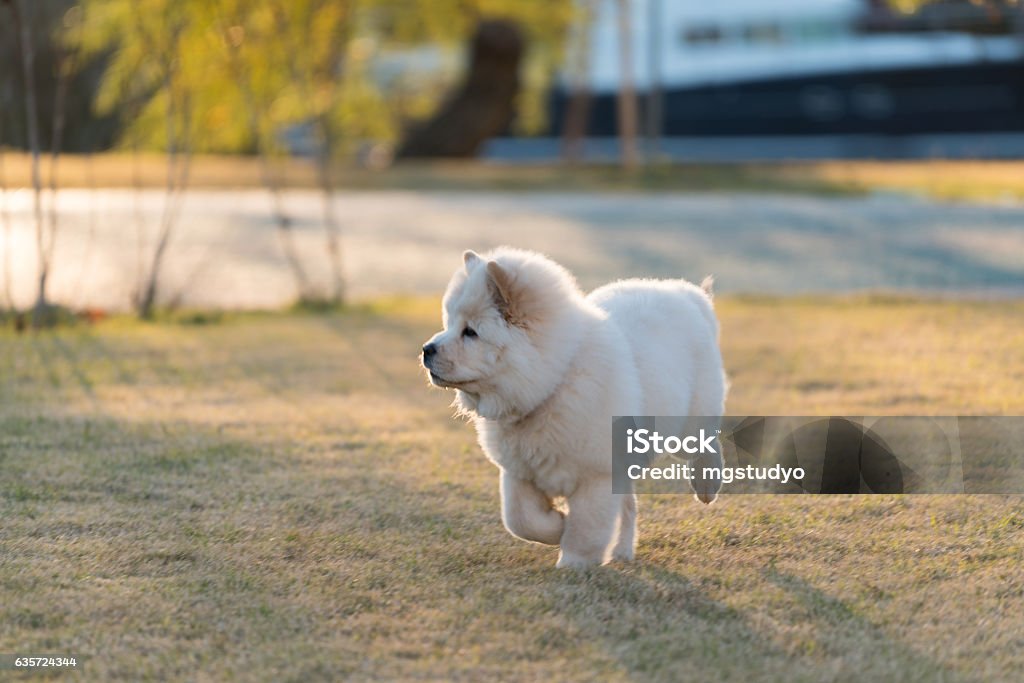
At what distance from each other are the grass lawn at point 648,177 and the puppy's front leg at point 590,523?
1914 centimetres

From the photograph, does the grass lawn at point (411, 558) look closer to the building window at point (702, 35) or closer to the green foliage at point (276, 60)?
the green foliage at point (276, 60)

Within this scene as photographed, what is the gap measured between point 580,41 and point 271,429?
27563 millimetres

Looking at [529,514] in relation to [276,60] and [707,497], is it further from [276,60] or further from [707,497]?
[276,60]

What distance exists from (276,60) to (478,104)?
19899mm

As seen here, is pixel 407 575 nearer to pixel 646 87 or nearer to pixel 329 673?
pixel 329 673

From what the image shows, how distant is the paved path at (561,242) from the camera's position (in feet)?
43.9

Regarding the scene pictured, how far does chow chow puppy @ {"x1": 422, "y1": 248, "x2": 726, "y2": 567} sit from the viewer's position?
4402mm

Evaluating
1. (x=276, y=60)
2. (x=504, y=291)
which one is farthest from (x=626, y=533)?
(x=276, y=60)

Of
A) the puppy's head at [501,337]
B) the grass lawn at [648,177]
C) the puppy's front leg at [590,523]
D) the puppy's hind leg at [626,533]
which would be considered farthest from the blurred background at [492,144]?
the puppy's front leg at [590,523]

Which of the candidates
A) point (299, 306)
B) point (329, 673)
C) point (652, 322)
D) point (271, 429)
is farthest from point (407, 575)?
point (299, 306)

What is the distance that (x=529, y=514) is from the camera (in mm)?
4605

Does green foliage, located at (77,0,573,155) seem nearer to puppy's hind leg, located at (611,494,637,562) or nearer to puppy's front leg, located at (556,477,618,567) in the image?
puppy's hind leg, located at (611,494,637,562)

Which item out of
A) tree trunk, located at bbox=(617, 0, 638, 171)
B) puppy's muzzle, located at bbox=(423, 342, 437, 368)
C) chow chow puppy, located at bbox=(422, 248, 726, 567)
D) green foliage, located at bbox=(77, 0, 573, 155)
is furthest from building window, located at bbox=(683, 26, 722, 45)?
puppy's muzzle, located at bbox=(423, 342, 437, 368)

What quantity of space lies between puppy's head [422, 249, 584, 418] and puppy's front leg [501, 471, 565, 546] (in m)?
0.30
